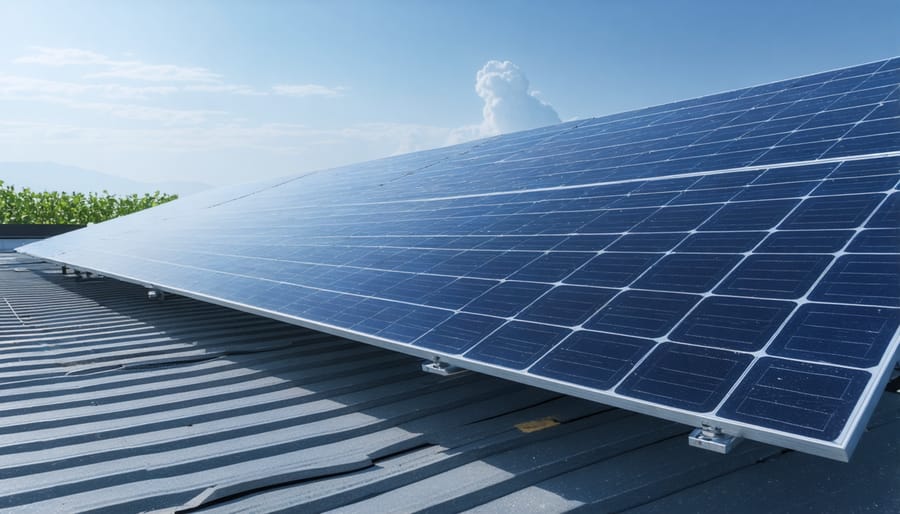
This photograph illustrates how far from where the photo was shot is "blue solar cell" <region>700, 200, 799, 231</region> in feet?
20.7

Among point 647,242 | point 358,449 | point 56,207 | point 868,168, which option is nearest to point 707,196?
point 647,242

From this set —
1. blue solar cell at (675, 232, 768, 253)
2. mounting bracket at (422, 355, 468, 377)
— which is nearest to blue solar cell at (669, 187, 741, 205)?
blue solar cell at (675, 232, 768, 253)

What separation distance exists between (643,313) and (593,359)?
Answer: 0.71 metres

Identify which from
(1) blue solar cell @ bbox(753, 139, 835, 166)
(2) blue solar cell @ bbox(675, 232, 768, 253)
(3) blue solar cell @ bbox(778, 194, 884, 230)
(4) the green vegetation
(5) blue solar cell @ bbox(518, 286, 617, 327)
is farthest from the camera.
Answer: (4) the green vegetation

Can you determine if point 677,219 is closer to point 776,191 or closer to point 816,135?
point 776,191

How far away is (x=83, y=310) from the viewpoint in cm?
1388

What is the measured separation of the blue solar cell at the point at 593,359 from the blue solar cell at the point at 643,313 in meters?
0.12

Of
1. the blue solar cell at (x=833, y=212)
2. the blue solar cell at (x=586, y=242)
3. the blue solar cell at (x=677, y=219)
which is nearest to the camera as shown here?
the blue solar cell at (x=833, y=212)

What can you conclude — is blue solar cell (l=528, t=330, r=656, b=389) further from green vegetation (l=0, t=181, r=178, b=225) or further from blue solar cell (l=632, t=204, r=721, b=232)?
green vegetation (l=0, t=181, r=178, b=225)

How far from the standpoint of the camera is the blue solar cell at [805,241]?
5309 millimetres

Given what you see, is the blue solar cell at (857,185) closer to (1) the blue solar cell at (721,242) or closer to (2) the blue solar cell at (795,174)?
(2) the blue solar cell at (795,174)

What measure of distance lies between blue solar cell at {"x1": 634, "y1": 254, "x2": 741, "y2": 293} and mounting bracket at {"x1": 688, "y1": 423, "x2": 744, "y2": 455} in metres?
1.70

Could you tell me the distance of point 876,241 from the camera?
201 inches

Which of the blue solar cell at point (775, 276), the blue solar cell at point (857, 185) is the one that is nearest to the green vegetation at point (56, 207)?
the blue solar cell at point (857, 185)
